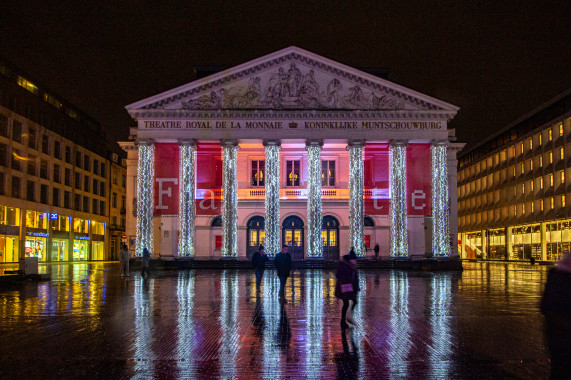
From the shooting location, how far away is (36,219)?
57.7m

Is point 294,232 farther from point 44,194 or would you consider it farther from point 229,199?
point 44,194

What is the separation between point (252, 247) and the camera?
49.8m

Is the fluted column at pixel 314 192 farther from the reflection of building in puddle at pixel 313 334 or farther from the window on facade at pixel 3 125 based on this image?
the window on facade at pixel 3 125

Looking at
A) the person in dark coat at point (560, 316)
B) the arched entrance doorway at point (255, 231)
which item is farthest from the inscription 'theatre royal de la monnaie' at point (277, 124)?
the person in dark coat at point (560, 316)

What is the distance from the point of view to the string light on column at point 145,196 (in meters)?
44.0

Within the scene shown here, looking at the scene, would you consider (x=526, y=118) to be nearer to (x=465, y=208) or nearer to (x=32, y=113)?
(x=465, y=208)

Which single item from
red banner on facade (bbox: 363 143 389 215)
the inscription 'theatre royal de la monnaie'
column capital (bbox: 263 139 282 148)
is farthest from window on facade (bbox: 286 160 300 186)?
red banner on facade (bbox: 363 143 389 215)

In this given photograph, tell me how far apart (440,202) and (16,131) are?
123 feet

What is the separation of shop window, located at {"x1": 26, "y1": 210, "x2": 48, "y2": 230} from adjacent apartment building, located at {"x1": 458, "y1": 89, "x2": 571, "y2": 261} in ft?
162

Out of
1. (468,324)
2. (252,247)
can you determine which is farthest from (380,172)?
(468,324)

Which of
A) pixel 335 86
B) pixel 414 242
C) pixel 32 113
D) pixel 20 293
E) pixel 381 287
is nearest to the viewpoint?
pixel 20 293

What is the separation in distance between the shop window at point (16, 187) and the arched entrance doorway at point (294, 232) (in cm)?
2480

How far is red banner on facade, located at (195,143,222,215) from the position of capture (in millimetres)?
43594

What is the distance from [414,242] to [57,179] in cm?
3869
